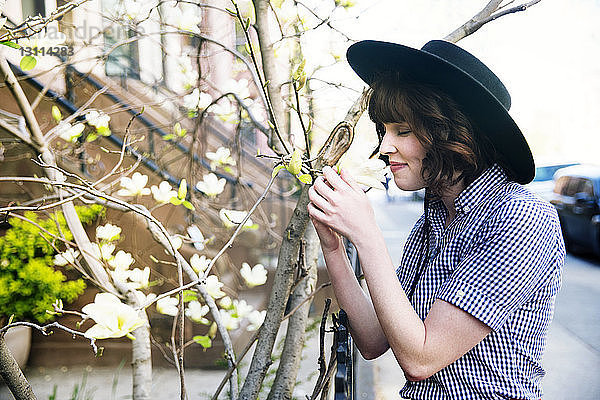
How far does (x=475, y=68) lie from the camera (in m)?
1.19

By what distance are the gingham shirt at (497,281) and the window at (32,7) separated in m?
4.75

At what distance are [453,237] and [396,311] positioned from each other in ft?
0.93

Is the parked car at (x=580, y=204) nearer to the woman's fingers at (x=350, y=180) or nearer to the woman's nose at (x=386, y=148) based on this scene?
the woman's nose at (x=386, y=148)

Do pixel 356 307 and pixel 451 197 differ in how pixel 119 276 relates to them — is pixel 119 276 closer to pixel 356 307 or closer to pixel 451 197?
pixel 356 307

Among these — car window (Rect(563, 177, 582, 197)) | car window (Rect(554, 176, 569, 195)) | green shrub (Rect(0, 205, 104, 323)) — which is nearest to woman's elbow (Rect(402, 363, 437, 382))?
green shrub (Rect(0, 205, 104, 323))

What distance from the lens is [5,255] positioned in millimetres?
3139

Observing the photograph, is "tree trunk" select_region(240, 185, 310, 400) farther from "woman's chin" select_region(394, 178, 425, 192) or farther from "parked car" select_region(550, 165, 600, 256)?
"parked car" select_region(550, 165, 600, 256)

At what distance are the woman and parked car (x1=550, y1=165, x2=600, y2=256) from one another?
766 cm

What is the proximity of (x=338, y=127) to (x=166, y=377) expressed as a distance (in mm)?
2867

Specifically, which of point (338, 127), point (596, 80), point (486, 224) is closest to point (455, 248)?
point (486, 224)

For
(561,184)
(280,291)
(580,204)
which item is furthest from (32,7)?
(561,184)

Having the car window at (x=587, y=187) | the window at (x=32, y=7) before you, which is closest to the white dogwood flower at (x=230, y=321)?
the window at (x=32, y=7)

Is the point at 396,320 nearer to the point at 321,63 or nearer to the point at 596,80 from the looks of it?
the point at 321,63

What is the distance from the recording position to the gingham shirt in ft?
3.32
